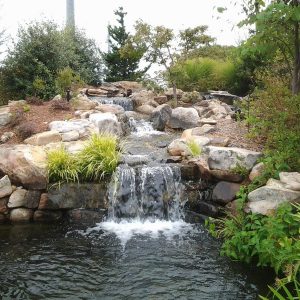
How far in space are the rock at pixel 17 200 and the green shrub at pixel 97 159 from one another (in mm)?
1141

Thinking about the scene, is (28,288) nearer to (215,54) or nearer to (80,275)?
(80,275)

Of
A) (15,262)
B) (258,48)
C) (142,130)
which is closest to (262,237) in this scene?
(258,48)

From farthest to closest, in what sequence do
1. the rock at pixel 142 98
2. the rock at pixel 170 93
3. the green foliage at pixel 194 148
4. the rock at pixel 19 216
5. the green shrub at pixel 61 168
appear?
the rock at pixel 170 93, the rock at pixel 142 98, the green foliage at pixel 194 148, the green shrub at pixel 61 168, the rock at pixel 19 216

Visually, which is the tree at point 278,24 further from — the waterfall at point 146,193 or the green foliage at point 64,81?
the green foliage at point 64,81

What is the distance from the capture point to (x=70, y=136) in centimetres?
811

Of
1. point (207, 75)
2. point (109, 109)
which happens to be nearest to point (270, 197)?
point (109, 109)

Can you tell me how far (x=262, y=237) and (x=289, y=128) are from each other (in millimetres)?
2616

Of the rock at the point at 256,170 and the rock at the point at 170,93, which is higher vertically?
the rock at the point at 170,93

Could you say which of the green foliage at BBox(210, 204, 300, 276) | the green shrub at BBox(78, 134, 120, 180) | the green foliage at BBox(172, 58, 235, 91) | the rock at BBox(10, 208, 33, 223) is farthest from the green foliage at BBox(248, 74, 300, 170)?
the green foliage at BBox(172, 58, 235, 91)

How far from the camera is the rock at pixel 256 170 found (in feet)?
20.3

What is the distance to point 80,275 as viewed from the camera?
4641 millimetres

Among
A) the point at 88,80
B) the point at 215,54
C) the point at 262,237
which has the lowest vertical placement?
the point at 262,237

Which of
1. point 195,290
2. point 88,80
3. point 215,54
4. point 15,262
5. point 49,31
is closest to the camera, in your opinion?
point 195,290

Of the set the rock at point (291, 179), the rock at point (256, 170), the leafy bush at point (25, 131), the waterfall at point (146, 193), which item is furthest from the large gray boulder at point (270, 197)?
the leafy bush at point (25, 131)
